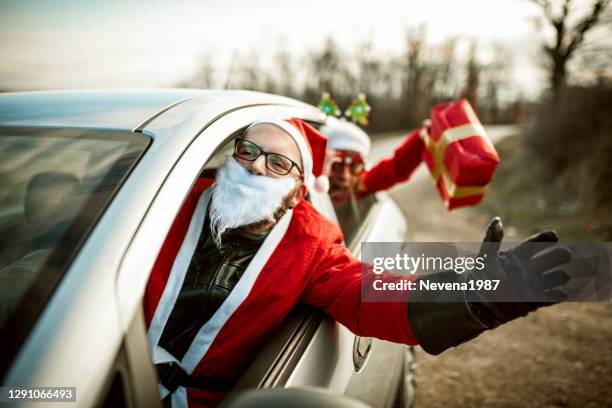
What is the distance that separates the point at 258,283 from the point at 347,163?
2.13 m

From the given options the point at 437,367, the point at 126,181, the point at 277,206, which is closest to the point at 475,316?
the point at 277,206

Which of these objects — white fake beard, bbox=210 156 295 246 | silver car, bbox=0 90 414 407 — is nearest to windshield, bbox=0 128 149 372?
silver car, bbox=0 90 414 407

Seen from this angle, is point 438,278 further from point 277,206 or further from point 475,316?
point 277,206

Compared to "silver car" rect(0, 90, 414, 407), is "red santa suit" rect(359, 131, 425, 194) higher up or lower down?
lower down

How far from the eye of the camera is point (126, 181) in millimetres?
1005

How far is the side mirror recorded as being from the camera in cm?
75

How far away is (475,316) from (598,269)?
0.35 m

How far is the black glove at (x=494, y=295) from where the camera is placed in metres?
1.09

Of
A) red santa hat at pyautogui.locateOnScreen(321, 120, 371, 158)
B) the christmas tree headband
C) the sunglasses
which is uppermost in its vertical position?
the christmas tree headband

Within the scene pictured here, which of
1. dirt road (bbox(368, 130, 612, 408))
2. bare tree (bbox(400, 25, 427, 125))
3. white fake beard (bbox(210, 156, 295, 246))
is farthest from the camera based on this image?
bare tree (bbox(400, 25, 427, 125))

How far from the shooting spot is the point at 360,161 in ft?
11.6

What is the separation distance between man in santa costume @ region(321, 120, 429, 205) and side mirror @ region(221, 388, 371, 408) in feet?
8.29

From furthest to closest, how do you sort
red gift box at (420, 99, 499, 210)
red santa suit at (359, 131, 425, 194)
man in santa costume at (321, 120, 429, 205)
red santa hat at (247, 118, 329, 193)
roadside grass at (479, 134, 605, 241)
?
roadside grass at (479, 134, 605, 241), red santa suit at (359, 131, 425, 194), man in santa costume at (321, 120, 429, 205), red gift box at (420, 99, 499, 210), red santa hat at (247, 118, 329, 193)

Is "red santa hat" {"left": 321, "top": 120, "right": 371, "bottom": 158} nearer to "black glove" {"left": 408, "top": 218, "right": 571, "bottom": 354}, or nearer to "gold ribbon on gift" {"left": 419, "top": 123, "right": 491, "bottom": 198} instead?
"gold ribbon on gift" {"left": 419, "top": 123, "right": 491, "bottom": 198}
